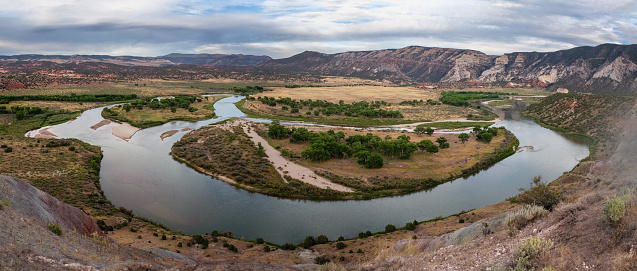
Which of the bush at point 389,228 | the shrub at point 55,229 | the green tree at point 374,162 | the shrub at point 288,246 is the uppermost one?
the shrub at point 55,229

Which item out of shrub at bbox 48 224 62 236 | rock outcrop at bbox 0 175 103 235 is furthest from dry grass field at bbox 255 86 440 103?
shrub at bbox 48 224 62 236

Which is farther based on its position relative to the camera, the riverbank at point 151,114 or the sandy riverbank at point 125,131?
the riverbank at point 151,114

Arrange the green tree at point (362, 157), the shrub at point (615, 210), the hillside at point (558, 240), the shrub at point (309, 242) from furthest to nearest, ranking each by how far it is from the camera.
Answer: the green tree at point (362, 157)
the shrub at point (309, 242)
the shrub at point (615, 210)
the hillside at point (558, 240)

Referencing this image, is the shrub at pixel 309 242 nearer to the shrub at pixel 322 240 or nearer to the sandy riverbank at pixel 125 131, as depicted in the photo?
the shrub at pixel 322 240

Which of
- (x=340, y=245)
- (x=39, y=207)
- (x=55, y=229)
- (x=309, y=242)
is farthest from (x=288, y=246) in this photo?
(x=39, y=207)

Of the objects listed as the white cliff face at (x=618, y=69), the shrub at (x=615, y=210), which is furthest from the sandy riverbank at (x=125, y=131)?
the white cliff face at (x=618, y=69)

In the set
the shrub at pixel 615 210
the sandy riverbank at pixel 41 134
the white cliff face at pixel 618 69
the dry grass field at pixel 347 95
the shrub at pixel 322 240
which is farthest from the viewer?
the white cliff face at pixel 618 69

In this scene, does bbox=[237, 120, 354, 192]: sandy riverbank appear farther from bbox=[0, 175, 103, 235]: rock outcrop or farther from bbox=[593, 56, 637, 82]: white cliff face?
bbox=[593, 56, 637, 82]: white cliff face
